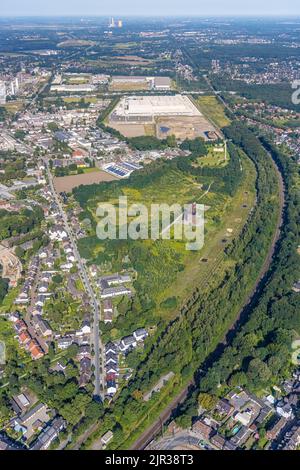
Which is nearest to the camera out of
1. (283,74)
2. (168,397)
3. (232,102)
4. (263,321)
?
(168,397)

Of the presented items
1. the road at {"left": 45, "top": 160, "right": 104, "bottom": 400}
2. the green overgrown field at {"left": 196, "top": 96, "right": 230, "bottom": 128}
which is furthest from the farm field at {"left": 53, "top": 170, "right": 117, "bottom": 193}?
the green overgrown field at {"left": 196, "top": 96, "right": 230, "bottom": 128}

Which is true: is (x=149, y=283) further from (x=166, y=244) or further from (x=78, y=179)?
(x=78, y=179)

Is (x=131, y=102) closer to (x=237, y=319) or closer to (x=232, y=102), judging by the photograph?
(x=232, y=102)

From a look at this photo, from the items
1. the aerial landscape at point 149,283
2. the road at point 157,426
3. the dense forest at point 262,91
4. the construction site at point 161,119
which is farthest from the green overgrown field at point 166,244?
the dense forest at point 262,91

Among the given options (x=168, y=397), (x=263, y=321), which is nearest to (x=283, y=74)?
(x=263, y=321)

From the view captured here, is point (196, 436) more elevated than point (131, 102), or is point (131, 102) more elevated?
point (131, 102)

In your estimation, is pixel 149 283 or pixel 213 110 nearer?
pixel 149 283

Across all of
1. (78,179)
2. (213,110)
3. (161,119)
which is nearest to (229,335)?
(78,179)
